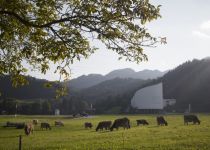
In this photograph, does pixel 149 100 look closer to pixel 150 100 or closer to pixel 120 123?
pixel 150 100

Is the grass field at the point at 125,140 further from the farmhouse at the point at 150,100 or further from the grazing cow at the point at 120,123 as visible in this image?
the farmhouse at the point at 150,100

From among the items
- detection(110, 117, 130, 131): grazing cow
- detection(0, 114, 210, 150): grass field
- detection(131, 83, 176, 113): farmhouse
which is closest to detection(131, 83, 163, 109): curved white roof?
detection(131, 83, 176, 113): farmhouse

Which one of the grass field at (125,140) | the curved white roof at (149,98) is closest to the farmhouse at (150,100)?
the curved white roof at (149,98)

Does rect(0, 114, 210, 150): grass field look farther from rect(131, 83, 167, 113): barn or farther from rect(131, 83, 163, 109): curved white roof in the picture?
rect(131, 83, 163, 109): curved white roof

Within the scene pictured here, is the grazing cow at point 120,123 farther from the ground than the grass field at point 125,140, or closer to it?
farther from the ground

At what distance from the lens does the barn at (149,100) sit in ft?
555

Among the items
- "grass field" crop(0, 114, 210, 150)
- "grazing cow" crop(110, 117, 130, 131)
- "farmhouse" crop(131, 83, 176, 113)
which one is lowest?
"grass field" crop(0, 114, 210, 150)

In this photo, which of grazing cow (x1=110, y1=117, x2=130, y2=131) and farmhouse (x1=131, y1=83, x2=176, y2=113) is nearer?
grazing cow (x1=110, y1=117, x2=130, y2=131)

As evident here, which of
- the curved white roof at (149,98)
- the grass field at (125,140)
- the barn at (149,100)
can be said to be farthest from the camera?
the curved white roof at (149,98)

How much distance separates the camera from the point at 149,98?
179625 millimetres

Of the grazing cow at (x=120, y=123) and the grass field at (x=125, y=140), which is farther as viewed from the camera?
the grazing cow at (x=120, y=123)

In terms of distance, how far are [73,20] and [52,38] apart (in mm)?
1580

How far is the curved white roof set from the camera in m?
170

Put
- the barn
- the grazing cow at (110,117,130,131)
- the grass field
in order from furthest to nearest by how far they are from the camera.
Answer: the barn
the grazing cow at (110,117,130,131)
the grass field
